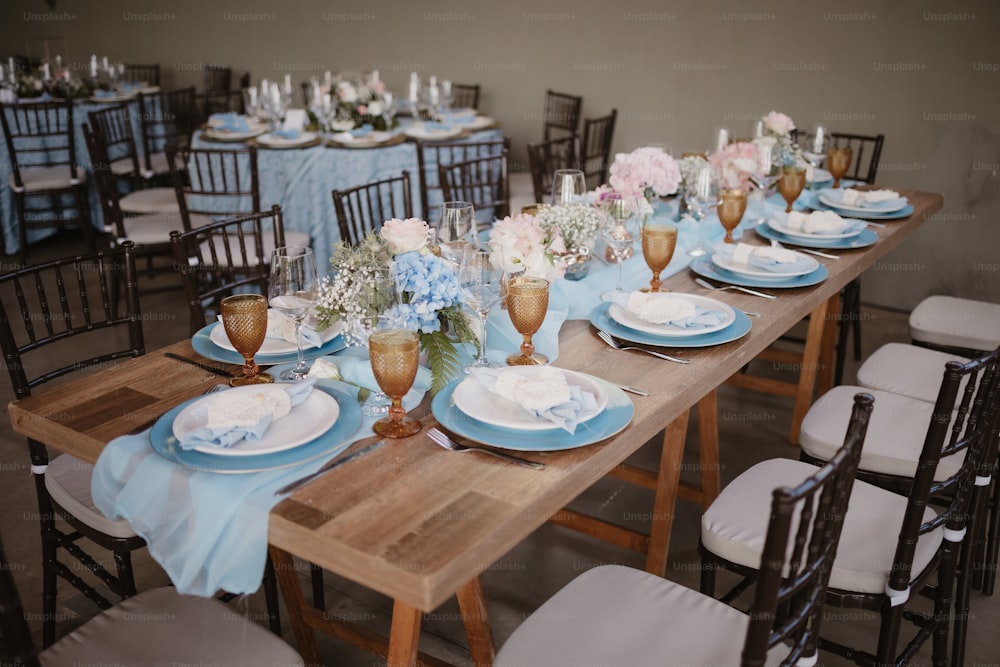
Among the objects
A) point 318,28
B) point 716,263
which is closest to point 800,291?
point 716,263

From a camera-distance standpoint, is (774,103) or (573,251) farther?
Result: (774,103)

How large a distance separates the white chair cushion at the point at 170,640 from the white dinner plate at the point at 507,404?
1.59 feet

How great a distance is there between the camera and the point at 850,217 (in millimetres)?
2959

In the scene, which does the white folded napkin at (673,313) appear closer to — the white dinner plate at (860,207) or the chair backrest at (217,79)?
the white dinner plate at (860,207)

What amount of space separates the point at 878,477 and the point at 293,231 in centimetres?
303

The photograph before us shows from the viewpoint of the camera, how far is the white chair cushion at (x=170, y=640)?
1409 millimetres

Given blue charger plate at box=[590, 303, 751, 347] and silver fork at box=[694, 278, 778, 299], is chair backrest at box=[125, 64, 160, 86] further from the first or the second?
blue charger plate at box=[590, 303, 751, 347]

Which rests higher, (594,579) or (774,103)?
(774,103)

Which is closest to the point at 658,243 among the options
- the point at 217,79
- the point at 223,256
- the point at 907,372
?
the point at 907,372

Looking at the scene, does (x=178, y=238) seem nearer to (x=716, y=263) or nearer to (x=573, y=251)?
(x=573, y=251)

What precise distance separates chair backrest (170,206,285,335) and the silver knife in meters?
0.92

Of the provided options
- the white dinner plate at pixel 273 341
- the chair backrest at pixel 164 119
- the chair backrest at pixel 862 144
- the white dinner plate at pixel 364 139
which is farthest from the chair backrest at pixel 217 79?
the white dinner plate at pixel 273 341

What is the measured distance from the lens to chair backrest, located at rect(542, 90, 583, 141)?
519 centimetres

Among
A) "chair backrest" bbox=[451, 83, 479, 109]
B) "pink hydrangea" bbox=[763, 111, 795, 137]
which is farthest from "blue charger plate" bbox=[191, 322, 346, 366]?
"chair backrest" bbox=[451, 83, 479, 109]
